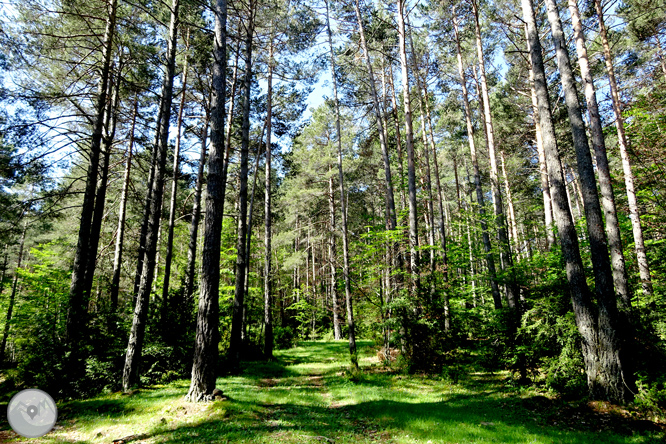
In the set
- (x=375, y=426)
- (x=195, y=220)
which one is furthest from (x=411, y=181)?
(x=195, y=220)

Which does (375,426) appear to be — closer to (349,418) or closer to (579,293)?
(349,418)

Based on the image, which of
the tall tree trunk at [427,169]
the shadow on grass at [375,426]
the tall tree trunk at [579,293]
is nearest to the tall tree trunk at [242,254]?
the shadow on grass at [375,426]

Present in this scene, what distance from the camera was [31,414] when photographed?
6430 mm

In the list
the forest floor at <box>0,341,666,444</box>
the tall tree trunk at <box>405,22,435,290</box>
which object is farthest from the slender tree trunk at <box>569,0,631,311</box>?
the tall tree trunk at <box>405,22,435,290</box>

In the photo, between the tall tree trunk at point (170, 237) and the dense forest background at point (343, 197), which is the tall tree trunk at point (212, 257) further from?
the tall tree trunk at point (170, 237)

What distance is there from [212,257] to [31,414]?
14.9 feet

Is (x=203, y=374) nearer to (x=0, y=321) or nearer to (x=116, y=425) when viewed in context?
(x=116, y=425)

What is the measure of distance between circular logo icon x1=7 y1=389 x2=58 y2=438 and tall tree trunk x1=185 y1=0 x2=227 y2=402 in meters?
2.53

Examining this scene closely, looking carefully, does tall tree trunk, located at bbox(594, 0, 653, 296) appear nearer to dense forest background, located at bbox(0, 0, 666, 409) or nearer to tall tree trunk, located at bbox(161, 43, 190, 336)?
dense forest background, located at bbox(0, 0, 666, 409)

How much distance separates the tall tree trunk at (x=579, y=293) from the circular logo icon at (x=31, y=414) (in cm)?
1045

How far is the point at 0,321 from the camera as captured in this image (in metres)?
21.0

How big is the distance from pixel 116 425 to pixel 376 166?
22445mm

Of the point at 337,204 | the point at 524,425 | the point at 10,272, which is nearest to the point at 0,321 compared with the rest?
the point at 10,272

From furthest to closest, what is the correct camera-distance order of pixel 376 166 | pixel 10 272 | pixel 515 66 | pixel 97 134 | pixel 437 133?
pixel 10 272, pixel 376 166, pixel 437 133, pixel 515 66, pixel 97 134
